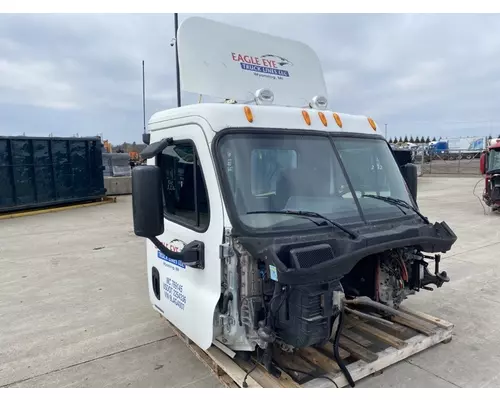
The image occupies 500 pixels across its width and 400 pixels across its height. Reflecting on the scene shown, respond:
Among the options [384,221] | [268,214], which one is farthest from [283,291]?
[384,221]

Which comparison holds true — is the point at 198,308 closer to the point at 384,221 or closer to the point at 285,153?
the point at 285,153

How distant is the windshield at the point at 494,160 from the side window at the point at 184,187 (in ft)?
38.5

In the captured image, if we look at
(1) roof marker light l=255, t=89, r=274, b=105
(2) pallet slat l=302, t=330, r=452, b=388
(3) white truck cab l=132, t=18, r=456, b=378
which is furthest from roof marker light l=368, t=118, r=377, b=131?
(2) pallet slat l=302, t=330, r=452, b=388

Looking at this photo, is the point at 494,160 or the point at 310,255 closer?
the point at 310,255

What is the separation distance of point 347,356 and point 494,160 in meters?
11.4

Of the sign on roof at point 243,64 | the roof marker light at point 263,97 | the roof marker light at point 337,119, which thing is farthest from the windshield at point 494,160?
the roof marker light at point 263,97

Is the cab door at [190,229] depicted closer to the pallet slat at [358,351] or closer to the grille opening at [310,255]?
the grille opening at [310,255]

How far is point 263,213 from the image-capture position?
2.92 metres

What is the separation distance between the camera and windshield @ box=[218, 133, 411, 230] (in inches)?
115

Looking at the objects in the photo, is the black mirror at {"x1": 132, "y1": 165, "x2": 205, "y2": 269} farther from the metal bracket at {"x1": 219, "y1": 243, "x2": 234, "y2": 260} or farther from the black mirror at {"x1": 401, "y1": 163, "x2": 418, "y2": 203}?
the black mirror at {"x1": 401, "y1": 163, "x2": 418, "y2": 203}

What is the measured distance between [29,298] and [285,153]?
4.33 m

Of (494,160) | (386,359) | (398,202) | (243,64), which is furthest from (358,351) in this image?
(494,160)

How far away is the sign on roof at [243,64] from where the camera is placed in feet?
12.3

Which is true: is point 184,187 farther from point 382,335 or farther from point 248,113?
point 382,335
